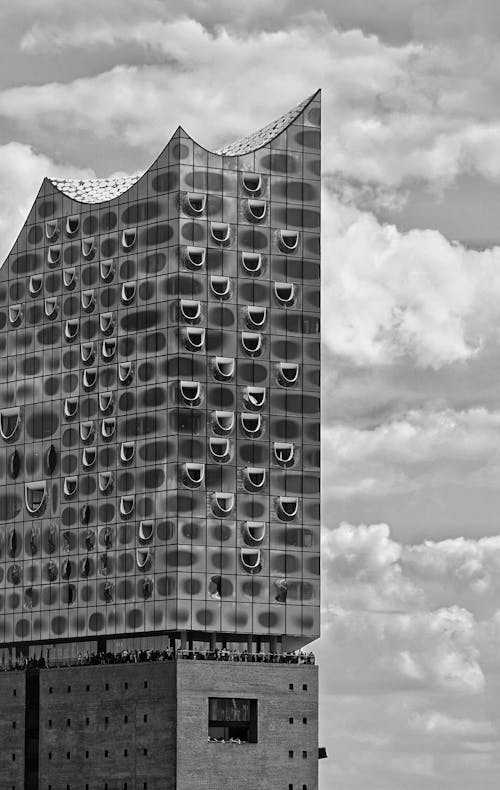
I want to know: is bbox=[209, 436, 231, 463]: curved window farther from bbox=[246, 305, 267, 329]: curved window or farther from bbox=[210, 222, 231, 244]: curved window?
bbox=[210, 222, 231, 244]: curved window

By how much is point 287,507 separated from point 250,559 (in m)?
5.64

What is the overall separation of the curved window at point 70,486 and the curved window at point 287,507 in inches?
711

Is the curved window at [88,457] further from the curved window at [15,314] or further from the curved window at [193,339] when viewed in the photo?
→ the curved window at [15,314]

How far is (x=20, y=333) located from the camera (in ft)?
639

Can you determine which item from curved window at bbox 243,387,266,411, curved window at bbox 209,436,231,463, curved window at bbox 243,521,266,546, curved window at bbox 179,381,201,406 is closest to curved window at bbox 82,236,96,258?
curved window at bbox 179,381,201,406

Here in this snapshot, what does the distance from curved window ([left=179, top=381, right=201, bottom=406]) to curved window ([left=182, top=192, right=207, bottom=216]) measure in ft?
45.8

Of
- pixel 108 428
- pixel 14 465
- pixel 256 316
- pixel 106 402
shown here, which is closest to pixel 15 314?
pixel 14 465

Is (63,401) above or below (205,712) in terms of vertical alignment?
above

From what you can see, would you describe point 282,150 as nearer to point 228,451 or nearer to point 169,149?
point 169,149

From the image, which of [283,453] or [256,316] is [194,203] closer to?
[256,316]

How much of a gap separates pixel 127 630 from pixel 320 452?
2155cm

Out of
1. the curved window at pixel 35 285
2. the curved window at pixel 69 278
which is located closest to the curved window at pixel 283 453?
the curved window at pixel 69 278

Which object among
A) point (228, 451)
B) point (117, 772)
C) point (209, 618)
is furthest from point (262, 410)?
point (117, 772)

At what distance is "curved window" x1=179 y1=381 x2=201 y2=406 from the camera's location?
178 m
